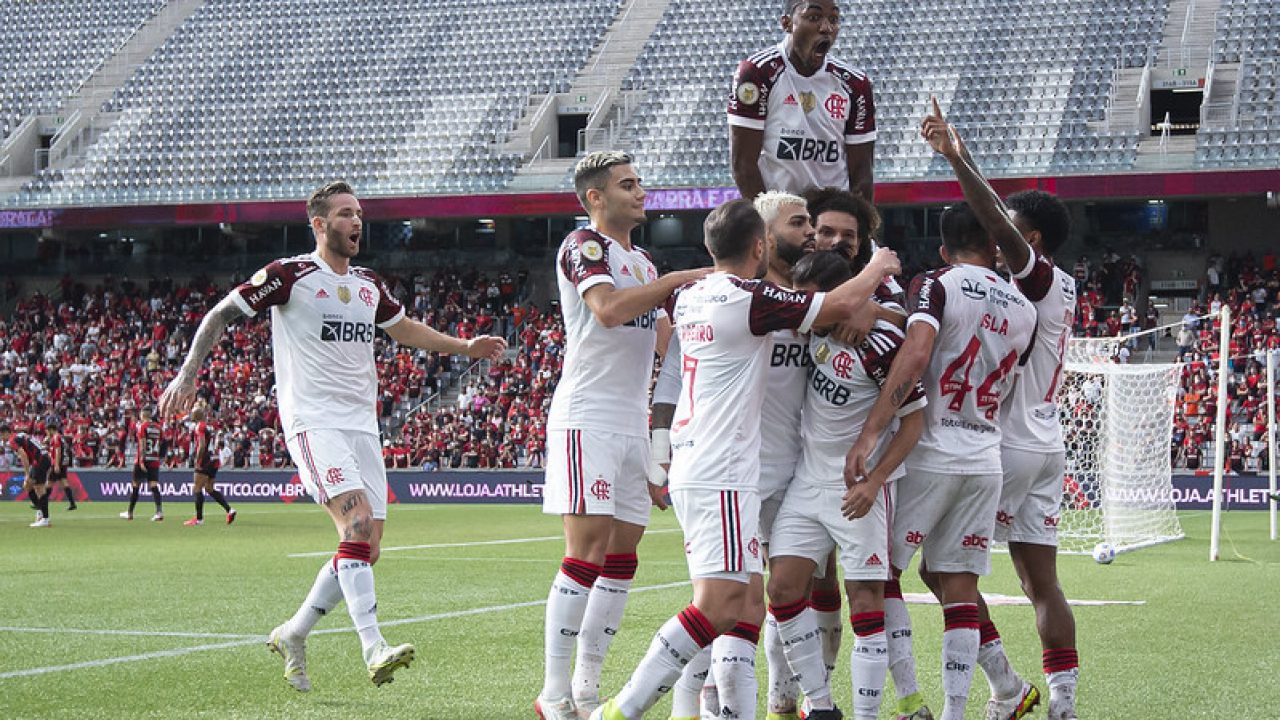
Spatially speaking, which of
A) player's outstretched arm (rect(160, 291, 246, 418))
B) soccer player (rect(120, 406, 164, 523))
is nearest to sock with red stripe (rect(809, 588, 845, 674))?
player's outstretched arm (rect(160, 291, 246, 418))

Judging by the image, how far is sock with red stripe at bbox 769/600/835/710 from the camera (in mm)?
5836

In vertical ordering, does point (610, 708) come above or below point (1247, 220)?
below

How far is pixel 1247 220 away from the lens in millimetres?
35969

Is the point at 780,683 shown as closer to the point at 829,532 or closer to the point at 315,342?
the point at 829,532

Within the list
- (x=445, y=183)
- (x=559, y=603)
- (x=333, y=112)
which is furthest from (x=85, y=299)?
(x=559, y=603)

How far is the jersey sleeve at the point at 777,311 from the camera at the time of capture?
5484 mm

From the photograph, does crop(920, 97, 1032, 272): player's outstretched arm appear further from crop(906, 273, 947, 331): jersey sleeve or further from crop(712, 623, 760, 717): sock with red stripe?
crop(712, 623, 760, 717): sock with red stripe

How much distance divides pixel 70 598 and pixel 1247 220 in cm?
3103

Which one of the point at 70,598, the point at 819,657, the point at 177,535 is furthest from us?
the point at 177,535

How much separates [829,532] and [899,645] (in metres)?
0.68

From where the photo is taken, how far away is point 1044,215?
673 centimetres

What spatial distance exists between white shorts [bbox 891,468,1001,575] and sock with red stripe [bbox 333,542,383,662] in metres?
2.64

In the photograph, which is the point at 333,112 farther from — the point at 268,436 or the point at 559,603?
the point at 559,603

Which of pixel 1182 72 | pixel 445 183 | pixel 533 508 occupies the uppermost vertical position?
pixel 1182 72
